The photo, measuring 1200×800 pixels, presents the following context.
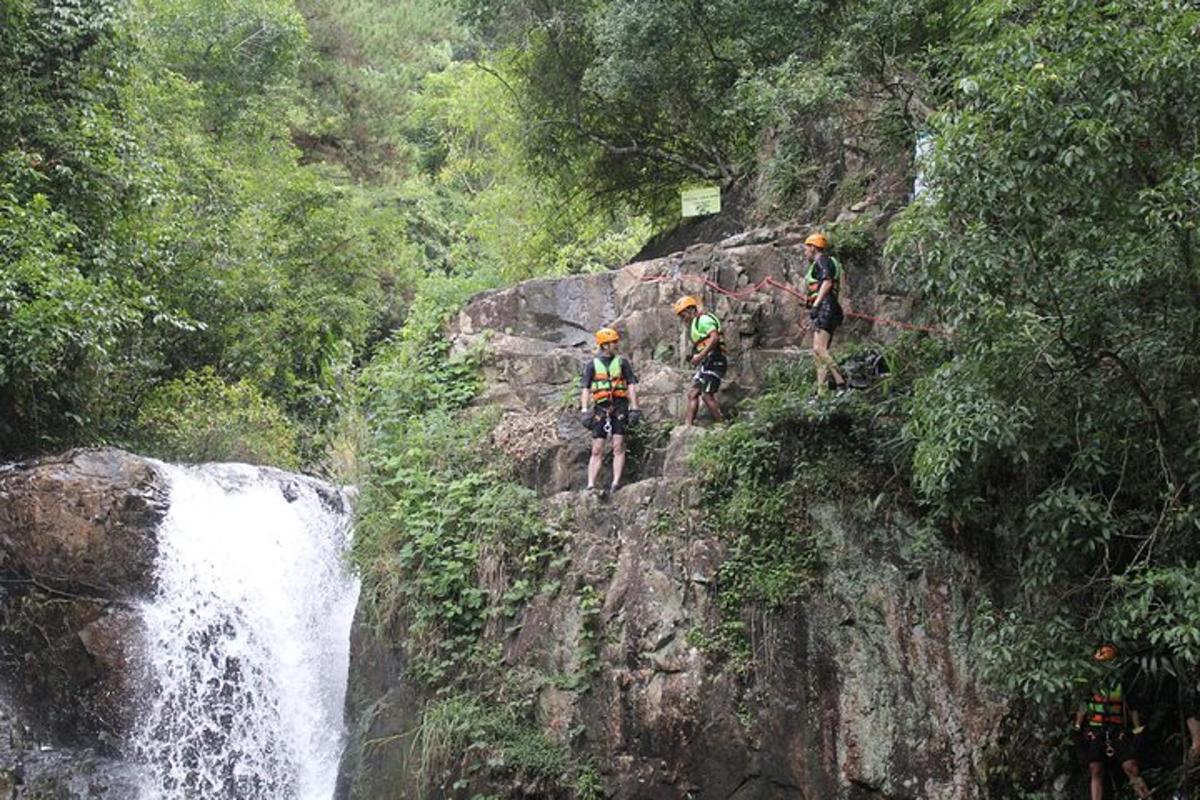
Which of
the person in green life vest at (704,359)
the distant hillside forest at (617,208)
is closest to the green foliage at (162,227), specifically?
the distant hillside forest at (617,208)

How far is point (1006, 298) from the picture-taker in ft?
29.4

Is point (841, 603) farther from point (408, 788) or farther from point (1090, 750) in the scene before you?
point (408, 788)

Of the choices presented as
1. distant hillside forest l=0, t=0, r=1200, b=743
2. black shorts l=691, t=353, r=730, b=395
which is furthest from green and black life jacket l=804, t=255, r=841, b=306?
black shorts l=691, t=353, r=730, b=395

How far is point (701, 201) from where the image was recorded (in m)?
16.8

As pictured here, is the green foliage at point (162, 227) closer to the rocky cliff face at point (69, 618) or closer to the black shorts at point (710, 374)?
the rocky cliff face at point (69, 618)

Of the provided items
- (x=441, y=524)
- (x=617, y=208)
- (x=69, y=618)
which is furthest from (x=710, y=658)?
(x=617, y=208)

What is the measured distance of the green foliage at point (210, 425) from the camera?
18094 mm

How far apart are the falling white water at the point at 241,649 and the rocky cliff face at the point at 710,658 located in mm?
990

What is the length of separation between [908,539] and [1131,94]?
14.1ft

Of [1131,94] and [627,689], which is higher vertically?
[1131,94]

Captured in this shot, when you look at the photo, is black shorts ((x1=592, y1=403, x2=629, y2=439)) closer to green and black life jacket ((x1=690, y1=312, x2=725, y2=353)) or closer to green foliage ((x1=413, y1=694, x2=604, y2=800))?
green and black life jacket ((x1=690, y1=312, x2=725, y2=353))

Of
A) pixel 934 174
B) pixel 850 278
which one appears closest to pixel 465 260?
pixel 850 278

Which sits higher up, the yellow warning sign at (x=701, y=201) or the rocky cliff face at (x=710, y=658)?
the yellow warning sign at (x=701, y=201)

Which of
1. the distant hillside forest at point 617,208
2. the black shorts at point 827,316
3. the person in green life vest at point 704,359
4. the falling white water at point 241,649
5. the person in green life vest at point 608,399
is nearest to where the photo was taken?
the distant hillside forest at point 617,208
